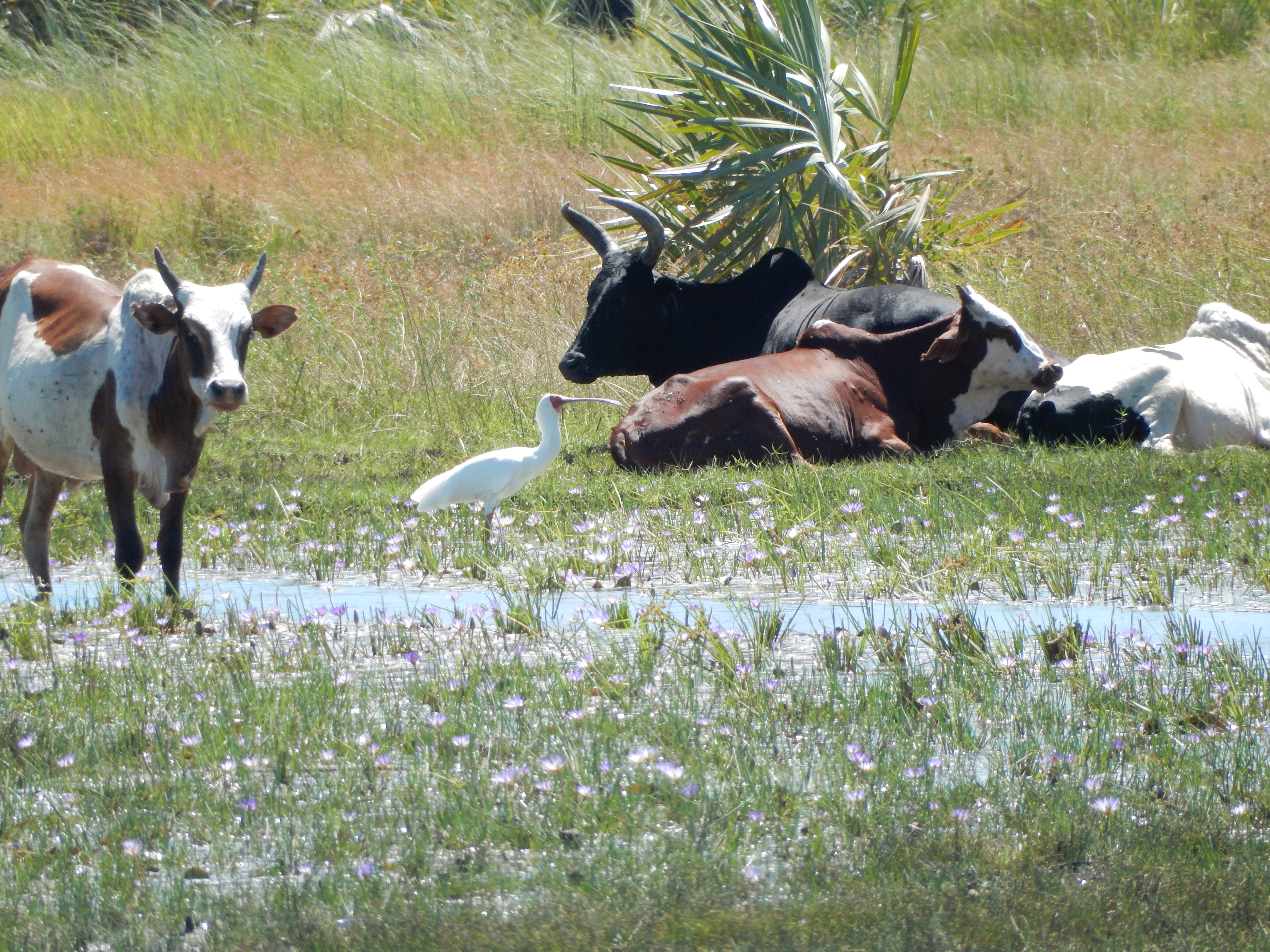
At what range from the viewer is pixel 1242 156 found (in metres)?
17.5

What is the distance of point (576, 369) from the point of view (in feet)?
32.8

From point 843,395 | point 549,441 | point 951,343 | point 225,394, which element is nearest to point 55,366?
point 225,394

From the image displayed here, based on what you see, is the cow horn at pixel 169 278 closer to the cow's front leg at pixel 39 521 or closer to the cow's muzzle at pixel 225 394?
the cow's muzzle at pixel 225 394

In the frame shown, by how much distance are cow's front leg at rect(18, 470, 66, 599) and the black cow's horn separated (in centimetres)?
118

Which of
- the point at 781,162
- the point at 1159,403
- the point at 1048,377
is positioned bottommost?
the point at 1159,403

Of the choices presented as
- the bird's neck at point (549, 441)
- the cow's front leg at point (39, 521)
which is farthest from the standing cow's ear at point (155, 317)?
the bird's neck at point (549, 441)

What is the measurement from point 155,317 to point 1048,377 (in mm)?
5263

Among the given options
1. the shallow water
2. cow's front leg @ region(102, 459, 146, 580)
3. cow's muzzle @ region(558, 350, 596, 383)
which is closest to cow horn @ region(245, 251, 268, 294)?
cow's front leg @ region(102, 459, 146, 580)

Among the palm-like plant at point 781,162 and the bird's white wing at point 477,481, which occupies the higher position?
the palm-like plant at point 781,162

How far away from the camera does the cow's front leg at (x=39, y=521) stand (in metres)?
5.99

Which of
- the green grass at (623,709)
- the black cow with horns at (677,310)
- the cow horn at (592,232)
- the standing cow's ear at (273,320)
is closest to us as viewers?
the green grass at (623,709)

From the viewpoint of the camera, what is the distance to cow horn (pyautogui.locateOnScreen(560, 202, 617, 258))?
35.0 ft

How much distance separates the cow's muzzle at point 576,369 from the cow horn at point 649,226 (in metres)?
0.94

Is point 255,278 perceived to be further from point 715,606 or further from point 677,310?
point 677,310
